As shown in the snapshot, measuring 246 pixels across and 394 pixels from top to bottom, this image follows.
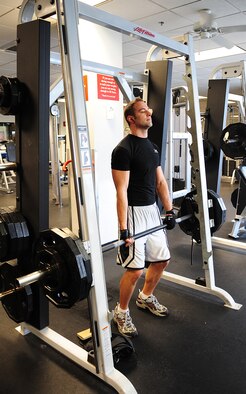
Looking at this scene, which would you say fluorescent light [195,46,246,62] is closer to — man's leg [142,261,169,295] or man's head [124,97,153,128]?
man's head [124,97,153,128]

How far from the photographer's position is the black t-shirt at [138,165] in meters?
1.97

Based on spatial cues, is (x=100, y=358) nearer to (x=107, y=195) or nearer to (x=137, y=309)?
(x=137, y=309)

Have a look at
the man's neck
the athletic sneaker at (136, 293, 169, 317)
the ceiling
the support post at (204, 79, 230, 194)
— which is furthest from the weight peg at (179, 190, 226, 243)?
the ceiling

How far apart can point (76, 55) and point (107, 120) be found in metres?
2.12

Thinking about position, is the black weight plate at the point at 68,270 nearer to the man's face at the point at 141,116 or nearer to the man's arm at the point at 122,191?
the man's arm at the point at 122,191

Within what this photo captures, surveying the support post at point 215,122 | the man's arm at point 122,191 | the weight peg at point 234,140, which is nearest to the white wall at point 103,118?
the support post at point 215,122

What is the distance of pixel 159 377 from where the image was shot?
5.77 feet

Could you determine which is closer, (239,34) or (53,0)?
(53,0)

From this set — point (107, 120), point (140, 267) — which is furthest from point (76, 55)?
point (107, 120)

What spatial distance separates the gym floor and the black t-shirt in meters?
0.89

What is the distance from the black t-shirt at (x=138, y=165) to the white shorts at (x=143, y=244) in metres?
0.06

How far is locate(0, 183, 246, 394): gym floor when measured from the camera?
5.58 feet

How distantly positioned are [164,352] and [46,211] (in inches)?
43.3

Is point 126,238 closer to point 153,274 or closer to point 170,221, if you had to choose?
point 170,221
